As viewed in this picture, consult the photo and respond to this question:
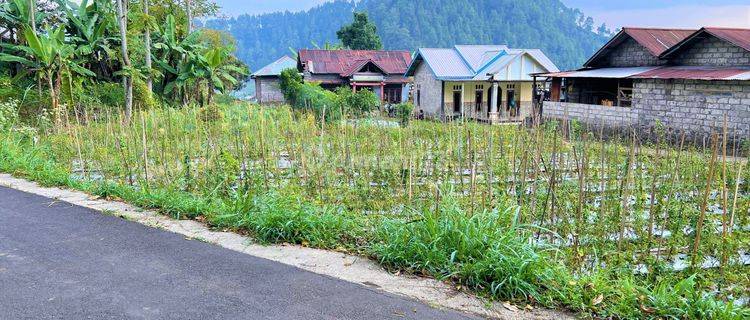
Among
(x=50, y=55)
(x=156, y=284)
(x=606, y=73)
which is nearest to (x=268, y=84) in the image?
(x=606, y=73)

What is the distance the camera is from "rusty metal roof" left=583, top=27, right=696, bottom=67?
15.8 metres

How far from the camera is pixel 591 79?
18.0 m

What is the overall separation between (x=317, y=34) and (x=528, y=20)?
37.6 m

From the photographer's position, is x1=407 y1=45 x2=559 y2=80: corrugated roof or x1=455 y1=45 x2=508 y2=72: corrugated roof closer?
x1=407 y1=45 x2=559 y2=80: corrugated roof

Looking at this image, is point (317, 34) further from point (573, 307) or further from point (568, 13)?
point (573, 307)

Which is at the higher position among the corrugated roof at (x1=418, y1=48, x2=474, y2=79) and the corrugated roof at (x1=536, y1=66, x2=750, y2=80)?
the corrugated roof at (x1=418, y1=48, x2=474, y2=79)

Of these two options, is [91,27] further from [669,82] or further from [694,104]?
[694,104]

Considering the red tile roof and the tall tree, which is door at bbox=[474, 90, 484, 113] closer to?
the red tile roof

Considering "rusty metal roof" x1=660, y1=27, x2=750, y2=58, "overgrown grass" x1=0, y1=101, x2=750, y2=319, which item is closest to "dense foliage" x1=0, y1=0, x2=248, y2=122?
"overgrown grass" x1=0, y1=101, x2=750, y2=319

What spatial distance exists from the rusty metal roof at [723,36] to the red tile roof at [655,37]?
0.59m

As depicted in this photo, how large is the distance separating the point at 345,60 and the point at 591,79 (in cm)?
1476

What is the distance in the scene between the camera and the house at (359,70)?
2794 cm

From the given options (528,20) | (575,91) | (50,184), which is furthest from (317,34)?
(50,184)

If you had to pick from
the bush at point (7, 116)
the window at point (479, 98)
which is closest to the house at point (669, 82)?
the window at point (479, 98)
